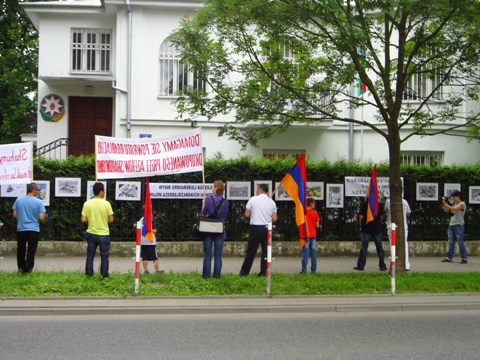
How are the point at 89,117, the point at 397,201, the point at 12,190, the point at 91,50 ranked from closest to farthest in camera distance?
the point at 397,201
the point at 12,190
the point at 91,50
the point at 89,117

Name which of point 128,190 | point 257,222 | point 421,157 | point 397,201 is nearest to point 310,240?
point 257,222

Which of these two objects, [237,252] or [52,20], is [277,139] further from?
[52,20]

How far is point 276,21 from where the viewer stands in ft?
38.5

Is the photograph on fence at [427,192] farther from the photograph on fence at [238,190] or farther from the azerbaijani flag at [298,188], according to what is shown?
the azerbaijani flag at [298,188]

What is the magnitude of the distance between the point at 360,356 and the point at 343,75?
19.9 ft

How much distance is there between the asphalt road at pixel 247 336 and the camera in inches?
268

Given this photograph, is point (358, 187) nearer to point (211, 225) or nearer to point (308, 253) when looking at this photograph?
point (308, 253)

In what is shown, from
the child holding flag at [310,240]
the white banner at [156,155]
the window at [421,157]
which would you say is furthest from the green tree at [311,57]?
the window at [421,157]

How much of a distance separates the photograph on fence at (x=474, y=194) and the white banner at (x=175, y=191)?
743 centimetres

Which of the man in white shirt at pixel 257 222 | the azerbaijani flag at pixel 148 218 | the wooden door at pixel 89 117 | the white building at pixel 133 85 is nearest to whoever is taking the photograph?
the azerbaijani flag at pixel 148 218

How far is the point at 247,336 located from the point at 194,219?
26.3ft

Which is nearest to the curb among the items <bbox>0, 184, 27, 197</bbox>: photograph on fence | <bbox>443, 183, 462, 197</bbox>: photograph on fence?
<bbox>0, 184, 27, 197</bbox>: photograph on fence

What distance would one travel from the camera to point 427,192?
16359 mm

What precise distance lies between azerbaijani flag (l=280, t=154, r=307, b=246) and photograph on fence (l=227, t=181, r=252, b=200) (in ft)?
13.6
